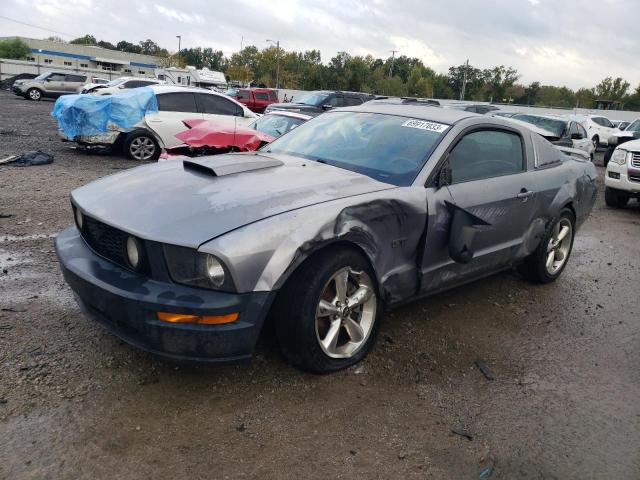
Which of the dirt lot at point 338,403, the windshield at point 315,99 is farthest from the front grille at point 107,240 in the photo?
the windshield at point 315,99

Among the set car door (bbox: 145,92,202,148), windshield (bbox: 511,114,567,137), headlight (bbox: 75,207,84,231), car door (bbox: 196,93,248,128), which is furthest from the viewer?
windshield (bbox: 511,114,567,137)

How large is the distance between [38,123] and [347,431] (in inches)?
693

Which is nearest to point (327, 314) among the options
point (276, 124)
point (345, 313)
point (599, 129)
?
point (345, 313)

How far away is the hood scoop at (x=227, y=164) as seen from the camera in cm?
343

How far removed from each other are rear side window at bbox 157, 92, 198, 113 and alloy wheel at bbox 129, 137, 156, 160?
72cm

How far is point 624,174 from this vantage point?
31.1ft

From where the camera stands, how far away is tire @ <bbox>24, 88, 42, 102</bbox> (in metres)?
30.4

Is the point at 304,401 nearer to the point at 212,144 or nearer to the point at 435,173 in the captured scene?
the point at 435,173

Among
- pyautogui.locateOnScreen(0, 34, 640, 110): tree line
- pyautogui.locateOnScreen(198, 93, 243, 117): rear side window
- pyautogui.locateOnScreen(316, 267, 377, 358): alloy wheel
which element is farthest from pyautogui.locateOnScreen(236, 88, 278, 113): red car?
pyautogui.locateOnScreen(0, 34, 640, 110): tree line

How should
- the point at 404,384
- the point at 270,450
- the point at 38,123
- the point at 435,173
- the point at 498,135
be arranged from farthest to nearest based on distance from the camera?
the point at 38,123 → the point at 498,135 → the point at 435,173 → the point at 404,384 → the point at 270,450

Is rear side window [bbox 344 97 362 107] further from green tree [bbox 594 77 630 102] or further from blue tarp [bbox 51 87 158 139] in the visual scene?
green tree [bbox 594 77 630 102]

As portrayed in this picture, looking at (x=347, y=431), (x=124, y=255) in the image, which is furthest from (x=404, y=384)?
(x=124, y=255)

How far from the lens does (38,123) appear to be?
17016mm

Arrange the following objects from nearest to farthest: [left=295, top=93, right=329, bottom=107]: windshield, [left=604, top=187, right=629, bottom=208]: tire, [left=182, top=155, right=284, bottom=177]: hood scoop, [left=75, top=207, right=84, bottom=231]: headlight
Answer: [left=75, top=207, right=84, bottom=231]: headlight
[left=182, top=155, right=284, bottom=177]: hood scoop
[left=604, top=187, right=629, bottom=208]: tire
[left=295, top=93, right=329, bottom=107]: windshield
